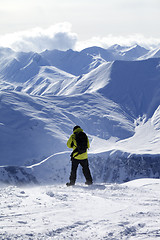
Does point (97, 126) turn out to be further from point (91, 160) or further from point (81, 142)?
point (81, 142)

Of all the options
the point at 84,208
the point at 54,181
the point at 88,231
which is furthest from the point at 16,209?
Answer: the point at 54,181

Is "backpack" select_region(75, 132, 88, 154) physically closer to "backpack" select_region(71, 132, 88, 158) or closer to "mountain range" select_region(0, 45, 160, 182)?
"backpack" select_region(71, 132, 88, 158)

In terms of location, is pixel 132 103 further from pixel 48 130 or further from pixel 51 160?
pixel 51 160

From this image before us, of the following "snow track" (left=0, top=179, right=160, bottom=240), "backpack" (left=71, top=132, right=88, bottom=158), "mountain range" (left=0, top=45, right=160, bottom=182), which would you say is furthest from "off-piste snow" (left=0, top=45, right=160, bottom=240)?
"backpack" (left=71, top=132, right=88, bottom=158)

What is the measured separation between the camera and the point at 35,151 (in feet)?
330

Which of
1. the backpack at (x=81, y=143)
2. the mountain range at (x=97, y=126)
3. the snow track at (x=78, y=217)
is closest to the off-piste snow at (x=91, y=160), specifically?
the snow track at (x=78, y=217)

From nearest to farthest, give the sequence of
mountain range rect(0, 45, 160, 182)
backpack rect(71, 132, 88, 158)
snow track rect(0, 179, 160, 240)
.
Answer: snow track rect(0, 179, 160, 240), backpack rect(71, 132, 88, 158), mountain range rect(0, 45, 160, 182)

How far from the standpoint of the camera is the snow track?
19.7 ft

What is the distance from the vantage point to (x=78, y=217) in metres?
7.12

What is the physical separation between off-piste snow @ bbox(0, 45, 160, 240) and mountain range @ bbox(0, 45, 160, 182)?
0.23 meters

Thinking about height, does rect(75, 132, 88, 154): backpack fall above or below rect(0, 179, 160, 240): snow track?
above

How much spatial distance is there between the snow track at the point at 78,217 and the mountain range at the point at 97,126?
1764 inches

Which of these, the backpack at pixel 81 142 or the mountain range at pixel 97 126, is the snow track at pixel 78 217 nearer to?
the backpack at pixel 81 142

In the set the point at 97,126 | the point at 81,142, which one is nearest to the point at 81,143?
the point at 81,142
